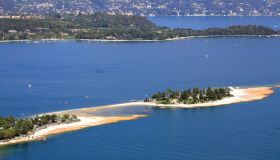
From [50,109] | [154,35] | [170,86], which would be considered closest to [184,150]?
[50,109]

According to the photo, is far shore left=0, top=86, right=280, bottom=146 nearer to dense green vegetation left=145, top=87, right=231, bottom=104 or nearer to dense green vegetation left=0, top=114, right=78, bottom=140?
dense green vegetation left=0, top=114, right=78, bottom=140

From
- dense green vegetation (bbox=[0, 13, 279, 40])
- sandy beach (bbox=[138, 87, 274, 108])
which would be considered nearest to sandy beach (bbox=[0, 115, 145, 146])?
sandy beach (bbox=[138, 87, 274, 108])

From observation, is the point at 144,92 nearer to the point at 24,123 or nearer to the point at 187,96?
the point at 187,96

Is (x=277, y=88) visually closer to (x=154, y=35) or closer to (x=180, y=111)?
(x=180, y=111)

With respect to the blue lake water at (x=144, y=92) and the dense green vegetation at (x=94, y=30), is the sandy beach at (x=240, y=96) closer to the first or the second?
the blue lake water at (x=144, y=92)

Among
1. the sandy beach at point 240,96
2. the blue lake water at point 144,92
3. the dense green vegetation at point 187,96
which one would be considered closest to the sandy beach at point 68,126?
the blue lake water at point 144,92
